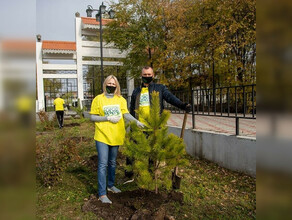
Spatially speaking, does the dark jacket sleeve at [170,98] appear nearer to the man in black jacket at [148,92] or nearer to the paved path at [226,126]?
the man in black jacket at [148,92]

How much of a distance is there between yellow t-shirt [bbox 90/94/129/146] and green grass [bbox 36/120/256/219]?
93 cm

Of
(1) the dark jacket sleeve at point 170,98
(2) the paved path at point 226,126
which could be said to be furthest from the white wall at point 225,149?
(1) the dark jacket sleeve at point 170,98

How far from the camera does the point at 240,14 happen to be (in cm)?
954

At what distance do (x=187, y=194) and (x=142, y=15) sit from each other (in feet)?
44.8

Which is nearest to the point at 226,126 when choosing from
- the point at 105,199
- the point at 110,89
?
the point at 110,89

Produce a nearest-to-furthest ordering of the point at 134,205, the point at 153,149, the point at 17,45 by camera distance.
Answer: the point at 17,45 → the point at 153,149 → the point at 134,205

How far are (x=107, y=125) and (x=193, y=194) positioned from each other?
162cm

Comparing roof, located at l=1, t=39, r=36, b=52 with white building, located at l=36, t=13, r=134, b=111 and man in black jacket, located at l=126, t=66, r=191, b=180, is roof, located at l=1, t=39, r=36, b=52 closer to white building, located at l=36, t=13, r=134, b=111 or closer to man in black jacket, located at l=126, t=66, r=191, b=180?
man in black jacket, located at l=126, t=66, r=191, b=180

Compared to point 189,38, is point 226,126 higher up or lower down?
lower down

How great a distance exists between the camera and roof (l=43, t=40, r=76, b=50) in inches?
763

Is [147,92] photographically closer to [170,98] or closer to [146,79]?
[146,79]

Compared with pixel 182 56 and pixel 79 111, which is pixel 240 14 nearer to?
pixel 182 56

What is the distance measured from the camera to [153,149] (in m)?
2.62

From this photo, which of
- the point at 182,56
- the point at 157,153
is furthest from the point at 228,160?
the point at 182,56
